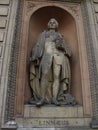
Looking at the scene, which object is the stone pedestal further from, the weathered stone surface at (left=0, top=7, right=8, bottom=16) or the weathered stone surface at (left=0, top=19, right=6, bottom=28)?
the weathered stone surface at (left=0, top=7, right=8, bottom=16)

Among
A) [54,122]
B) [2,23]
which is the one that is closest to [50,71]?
[54,122]

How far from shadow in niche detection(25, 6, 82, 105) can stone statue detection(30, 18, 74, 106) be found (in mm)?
347

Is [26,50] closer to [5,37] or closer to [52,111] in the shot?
[5,37]

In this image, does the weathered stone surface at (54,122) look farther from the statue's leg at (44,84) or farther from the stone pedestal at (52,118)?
the statue's leg at (44,84)

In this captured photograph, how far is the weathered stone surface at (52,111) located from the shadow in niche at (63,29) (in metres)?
0.84

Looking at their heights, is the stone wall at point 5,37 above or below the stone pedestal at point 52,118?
above

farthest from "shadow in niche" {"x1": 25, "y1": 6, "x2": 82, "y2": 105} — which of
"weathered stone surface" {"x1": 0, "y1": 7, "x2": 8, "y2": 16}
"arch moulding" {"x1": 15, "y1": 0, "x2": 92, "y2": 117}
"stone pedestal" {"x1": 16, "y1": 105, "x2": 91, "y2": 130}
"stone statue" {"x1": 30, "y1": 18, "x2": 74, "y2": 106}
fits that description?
"weathered stone surface" {"x1": 0, "y1": 7, "x2": 8, "y2": 16}

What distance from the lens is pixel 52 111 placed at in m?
7.91

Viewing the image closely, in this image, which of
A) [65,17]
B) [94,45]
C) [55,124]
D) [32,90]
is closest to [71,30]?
[65,17]

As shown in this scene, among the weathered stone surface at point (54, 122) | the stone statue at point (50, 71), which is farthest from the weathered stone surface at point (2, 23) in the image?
the weathered stone surface at point (54, 122)

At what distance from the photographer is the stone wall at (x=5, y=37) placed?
768 centimetres

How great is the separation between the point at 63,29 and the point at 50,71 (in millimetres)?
2785

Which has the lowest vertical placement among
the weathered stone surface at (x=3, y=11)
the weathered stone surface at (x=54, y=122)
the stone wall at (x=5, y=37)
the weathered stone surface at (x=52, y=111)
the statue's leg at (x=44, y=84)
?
the weathered stone surface at (x=54, y=122)

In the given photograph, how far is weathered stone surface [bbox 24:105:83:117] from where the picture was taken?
7820mm
